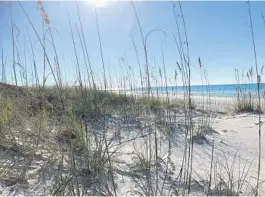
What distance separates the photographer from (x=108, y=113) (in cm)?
359

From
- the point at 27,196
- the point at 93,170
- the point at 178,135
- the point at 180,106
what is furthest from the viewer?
the point at 180,106

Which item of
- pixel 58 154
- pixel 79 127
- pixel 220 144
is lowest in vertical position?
pixel 220 144

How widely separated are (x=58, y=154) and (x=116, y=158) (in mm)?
354

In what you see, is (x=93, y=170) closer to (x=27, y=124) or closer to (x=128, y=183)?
(x=128, y=183)

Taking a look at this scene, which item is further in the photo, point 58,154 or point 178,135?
point 178,135

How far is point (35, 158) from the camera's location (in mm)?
1707

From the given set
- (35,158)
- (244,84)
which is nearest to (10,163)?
(35,158)

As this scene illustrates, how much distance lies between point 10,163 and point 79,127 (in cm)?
49

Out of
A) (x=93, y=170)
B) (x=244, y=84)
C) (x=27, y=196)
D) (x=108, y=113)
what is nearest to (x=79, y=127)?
(x=93, y=170)

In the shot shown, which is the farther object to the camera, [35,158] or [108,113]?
[108,113]

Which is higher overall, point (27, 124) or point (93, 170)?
point (27, 124)

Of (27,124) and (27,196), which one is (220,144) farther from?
(27,196)

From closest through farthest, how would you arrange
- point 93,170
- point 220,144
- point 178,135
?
1. point 93,170
2. point 220,144
3. point 178,135

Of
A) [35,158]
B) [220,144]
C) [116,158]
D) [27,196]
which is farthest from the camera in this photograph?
[220,144]
